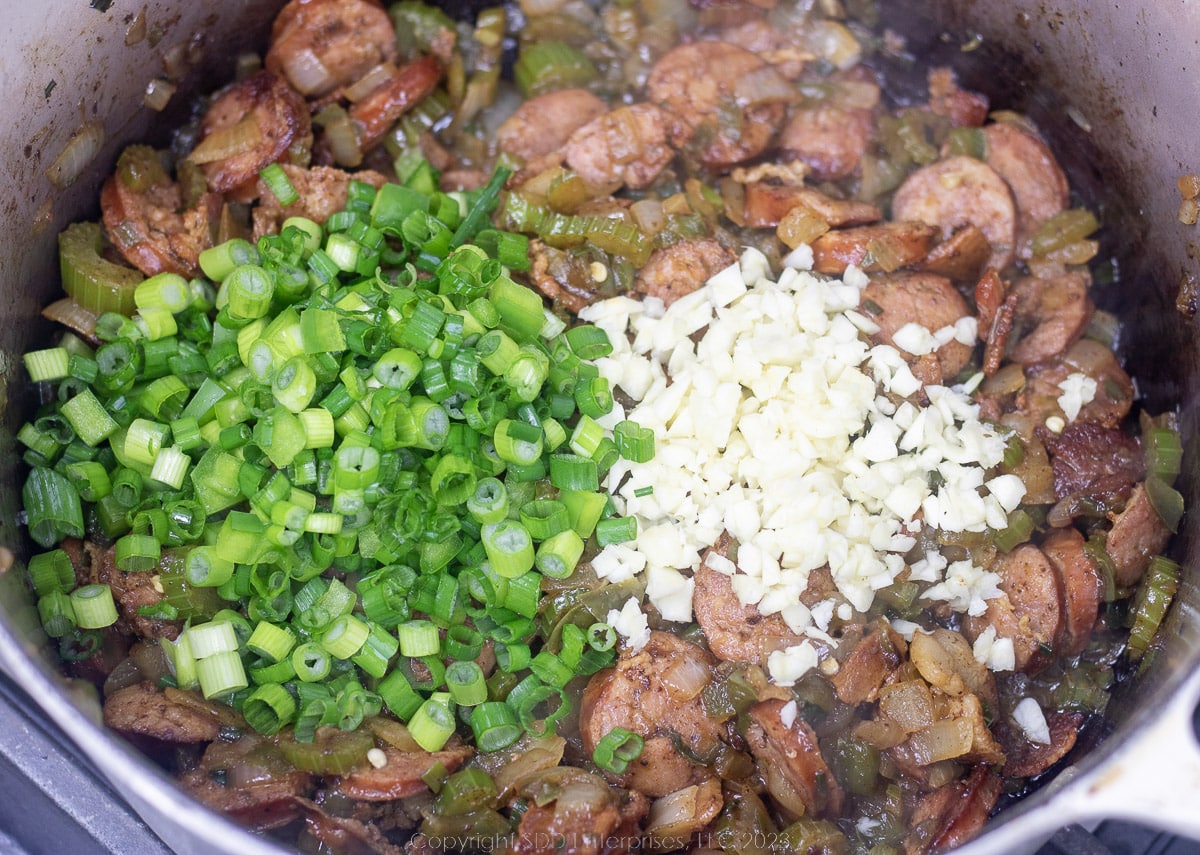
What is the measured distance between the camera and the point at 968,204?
3088mm

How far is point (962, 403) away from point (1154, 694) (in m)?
0.89

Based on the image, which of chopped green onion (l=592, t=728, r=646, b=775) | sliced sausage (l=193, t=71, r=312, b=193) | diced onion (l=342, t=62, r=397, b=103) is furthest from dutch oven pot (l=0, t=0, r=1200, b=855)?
chopped green onion (l=592, t=728, r=646, b=775)

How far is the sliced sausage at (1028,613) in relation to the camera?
258cm

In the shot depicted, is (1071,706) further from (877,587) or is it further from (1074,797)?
(1074,797)

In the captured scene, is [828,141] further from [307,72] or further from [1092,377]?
[307,72]

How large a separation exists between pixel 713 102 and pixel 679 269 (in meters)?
0.71

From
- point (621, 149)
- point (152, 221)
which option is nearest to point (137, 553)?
point (152, 221)

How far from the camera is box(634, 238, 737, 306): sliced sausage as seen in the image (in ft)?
9.29

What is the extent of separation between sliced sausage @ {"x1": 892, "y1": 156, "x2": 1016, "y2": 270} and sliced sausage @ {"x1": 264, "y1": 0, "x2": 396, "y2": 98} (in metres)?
1.86

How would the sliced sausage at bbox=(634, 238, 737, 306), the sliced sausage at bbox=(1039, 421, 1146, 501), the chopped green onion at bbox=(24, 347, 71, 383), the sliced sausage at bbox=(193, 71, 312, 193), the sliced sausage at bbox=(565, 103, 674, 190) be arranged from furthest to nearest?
the sliced sausage at bbox=(565, 103, 674, 190) < the sliced sausage at bbox=(193, 71, 312, 193) < the sliced sausage at bbox=(634, 238, 737, 306) < the sliced sausage at bbox=(1039, 421, 1146, 501) < the chopped green onion at bbox=(24, 347, 71, 383)

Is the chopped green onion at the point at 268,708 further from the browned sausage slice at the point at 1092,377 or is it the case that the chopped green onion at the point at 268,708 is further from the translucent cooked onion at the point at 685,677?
the browned sausage slice at the point at 1092,377

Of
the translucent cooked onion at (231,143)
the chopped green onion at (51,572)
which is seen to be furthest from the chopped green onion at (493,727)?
the translucent cooked onion at (231,143)

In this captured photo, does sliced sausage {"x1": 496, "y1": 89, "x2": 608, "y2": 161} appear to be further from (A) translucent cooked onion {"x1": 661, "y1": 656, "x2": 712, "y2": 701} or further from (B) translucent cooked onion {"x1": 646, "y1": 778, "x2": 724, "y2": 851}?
→ (B) translucent cooked onion {"x1": 646, "y1": 778, "x2": 724, "y2": 851}

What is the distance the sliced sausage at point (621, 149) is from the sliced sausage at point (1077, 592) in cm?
169
